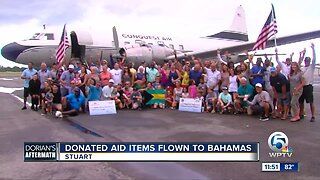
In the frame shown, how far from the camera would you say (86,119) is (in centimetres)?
952

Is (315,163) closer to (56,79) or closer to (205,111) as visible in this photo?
(205,111)

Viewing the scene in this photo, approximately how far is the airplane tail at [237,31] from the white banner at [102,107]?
23.3 metres

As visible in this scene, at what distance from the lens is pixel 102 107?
10594 millimetres

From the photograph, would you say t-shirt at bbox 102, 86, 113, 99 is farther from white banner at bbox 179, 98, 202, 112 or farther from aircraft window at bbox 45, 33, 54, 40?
aircraft window at bbox 45, 33, 54, 40

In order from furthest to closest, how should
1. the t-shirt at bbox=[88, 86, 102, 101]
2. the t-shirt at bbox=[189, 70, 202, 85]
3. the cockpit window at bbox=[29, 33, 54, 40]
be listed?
the cockpit window at bbox=[29, 33, 54, 40], the t-shirt at bbox=[189, 70, 202, 85], the t-shirt at bbox=[88, 86, 102, 101]

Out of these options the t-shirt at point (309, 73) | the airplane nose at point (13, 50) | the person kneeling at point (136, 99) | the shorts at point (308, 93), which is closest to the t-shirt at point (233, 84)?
the shorts at point (308, 93)

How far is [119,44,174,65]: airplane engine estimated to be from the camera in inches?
727

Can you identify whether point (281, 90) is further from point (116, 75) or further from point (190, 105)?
point (116, 75)

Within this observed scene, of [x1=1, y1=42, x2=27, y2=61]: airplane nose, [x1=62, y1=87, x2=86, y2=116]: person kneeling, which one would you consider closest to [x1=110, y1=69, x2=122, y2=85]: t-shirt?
[x1=62, y1=87, x2=86, y2=116]: person kneeling

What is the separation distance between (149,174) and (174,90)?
7587 millimetres

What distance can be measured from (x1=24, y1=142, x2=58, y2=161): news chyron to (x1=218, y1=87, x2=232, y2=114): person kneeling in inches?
260

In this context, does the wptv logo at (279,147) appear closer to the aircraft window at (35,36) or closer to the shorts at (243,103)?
the shorts at (243,103)

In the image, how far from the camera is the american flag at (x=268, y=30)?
12523 millimetres

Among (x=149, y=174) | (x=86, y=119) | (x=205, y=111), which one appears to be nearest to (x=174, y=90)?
(x=205, y=111)
